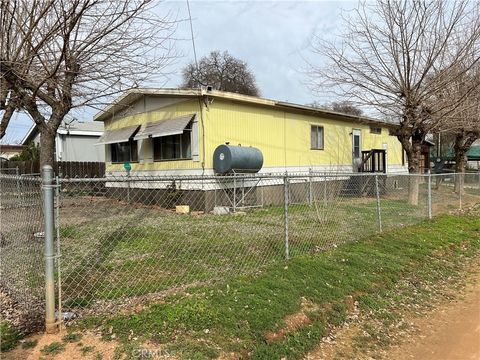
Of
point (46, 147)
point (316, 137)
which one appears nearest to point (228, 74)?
point (316, 137)

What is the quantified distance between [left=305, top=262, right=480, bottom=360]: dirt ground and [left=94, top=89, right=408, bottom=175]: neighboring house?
8524mm

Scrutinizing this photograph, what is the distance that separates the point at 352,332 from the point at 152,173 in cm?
1200

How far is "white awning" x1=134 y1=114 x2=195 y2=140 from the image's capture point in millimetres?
13211

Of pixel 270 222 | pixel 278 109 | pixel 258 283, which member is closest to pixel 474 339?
pixel 258 283

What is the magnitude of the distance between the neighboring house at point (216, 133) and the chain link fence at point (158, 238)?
193cm

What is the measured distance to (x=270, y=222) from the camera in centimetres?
881

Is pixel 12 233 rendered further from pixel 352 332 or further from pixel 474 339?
pixel 474 339

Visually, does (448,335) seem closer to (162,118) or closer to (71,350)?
(71,350)

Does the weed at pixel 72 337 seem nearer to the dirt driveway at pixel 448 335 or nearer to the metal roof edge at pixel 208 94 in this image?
the dirt driveway at pixel 448 335

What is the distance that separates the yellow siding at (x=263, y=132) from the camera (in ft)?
44.0

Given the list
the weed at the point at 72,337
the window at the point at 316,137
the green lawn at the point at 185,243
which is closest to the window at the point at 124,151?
the green lawn at the point at 185,243

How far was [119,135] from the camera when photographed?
1647 centimetres

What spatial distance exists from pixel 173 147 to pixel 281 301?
10.5m

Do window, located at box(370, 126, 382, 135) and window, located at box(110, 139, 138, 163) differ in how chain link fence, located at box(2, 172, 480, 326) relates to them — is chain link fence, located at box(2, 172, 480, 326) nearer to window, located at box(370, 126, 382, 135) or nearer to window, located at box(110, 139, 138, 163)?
window, located at box(110, 139, 138, 163)
